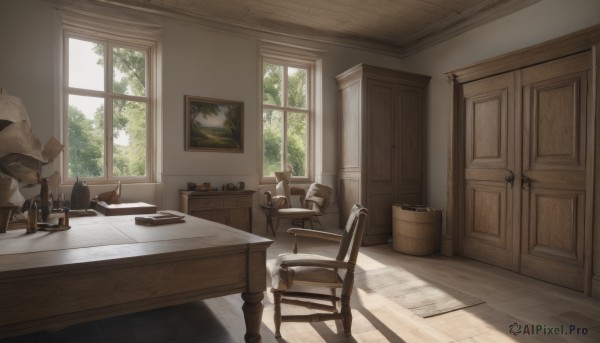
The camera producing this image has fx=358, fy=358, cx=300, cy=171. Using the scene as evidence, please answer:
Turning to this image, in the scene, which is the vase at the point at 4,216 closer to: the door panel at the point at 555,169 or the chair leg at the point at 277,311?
the chair leg at the point at 277,311

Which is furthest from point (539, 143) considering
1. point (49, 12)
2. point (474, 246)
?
point (49, 12)

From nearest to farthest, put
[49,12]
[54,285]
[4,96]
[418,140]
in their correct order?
[54,285]
[4,96]
[49,12]
[418,140]

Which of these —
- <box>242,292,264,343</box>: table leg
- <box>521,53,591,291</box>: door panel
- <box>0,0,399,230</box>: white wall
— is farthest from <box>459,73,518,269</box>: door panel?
<box>242,292,264,343</box>: table leg

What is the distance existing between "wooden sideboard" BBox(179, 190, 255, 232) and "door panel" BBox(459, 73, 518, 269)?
3.11m

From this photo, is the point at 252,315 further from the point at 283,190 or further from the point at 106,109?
the point at 106,109

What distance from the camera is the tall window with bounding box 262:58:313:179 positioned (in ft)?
20.9

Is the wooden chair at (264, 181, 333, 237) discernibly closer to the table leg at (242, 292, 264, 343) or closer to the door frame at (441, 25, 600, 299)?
the door frame at (441, 25, 600, 299)

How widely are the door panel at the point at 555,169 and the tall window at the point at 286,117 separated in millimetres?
3552

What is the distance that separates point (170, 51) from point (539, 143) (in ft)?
16.5

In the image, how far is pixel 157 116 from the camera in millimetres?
5438

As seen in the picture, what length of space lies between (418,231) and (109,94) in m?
4.85

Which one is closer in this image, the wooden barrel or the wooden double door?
the wooden double door

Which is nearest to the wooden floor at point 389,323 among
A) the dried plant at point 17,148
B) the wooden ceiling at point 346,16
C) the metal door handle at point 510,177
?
the dried plant at point 17,148

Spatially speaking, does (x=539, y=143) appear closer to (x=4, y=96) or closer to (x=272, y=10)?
(x=272, y=10)
